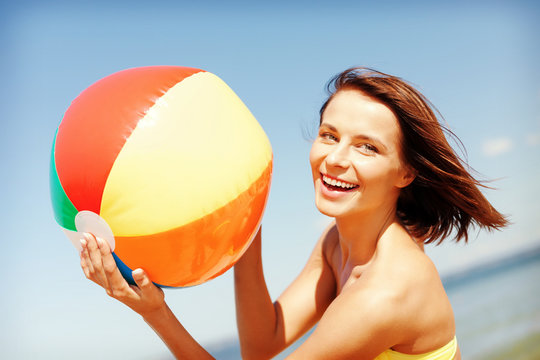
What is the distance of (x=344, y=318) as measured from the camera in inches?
76.9

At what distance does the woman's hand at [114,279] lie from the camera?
187 centimetres

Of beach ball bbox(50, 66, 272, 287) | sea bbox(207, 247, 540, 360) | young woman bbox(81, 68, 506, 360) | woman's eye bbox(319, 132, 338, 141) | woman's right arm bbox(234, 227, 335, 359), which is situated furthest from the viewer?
sea bbox(207, 247, 540, 360)

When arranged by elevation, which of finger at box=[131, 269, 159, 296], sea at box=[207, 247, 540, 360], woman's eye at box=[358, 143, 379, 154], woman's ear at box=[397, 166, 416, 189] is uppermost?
woman's eye at box=[358, 143, 379, 154]

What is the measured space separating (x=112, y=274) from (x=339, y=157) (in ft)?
3.51

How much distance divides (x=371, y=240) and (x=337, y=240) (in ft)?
1.79

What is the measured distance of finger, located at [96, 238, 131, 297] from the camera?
1868 millimetres

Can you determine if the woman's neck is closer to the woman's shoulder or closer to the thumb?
the woman's shoulder

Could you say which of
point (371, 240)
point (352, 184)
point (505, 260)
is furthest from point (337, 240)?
point (505, 260)

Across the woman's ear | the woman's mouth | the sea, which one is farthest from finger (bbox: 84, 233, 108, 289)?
the sea

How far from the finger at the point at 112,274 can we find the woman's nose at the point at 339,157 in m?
→ 1.00

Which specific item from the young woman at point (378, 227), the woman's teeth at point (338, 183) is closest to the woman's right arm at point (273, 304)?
the young woman at point (378, 227)

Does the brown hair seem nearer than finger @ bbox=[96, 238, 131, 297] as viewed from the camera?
No

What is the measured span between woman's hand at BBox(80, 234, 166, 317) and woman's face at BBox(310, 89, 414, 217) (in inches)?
32.9

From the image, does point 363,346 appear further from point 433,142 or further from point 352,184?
point 433,142
